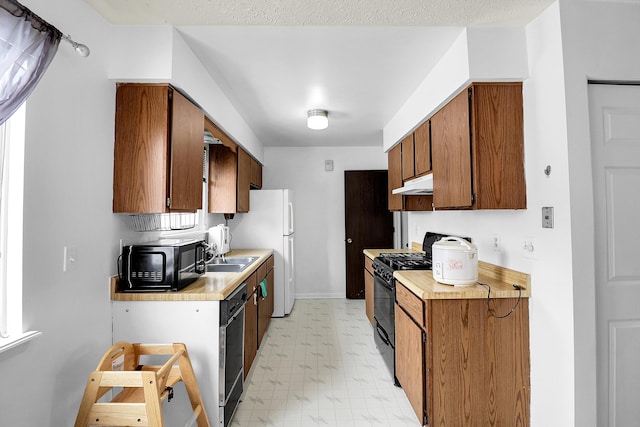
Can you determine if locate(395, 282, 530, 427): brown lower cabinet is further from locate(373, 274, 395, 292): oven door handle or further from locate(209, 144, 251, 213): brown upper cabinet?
locate(209, 144, 251, 213): brown upper cabinet

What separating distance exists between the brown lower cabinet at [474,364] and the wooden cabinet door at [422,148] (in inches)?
47.8

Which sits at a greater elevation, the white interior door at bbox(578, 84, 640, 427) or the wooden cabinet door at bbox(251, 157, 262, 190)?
the wooden cabinet door at bbox(251, 157, 262, 190)

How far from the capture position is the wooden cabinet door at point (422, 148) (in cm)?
252

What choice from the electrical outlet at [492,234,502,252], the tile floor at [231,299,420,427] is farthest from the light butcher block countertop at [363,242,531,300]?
the tile floor at [231,299,420,427]

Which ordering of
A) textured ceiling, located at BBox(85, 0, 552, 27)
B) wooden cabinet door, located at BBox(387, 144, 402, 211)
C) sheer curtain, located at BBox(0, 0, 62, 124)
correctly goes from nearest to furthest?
sheer curtain, located at BBox(0, 0, 62, 124), textured ceiling, located at BBox(85, 0, 552, 27), wooden cabinet door, located at BBox(387, 144, 402, 211)

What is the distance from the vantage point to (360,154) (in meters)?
4.96

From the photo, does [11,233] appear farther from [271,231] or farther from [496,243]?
[271,231]

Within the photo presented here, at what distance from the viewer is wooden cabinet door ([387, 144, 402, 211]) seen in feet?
11.0

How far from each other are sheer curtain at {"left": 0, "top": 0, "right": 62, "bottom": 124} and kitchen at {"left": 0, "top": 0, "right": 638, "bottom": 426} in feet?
0.58

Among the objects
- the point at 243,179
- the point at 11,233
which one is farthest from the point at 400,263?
the point at 11,233

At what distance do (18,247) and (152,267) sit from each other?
648 mm

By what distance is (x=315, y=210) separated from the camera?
4.91 metres

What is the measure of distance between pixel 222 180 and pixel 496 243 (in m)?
2.59

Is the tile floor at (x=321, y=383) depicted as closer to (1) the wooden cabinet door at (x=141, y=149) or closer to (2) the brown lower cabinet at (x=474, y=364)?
(2) the brown lower cabinet at (x=474, y=364)
